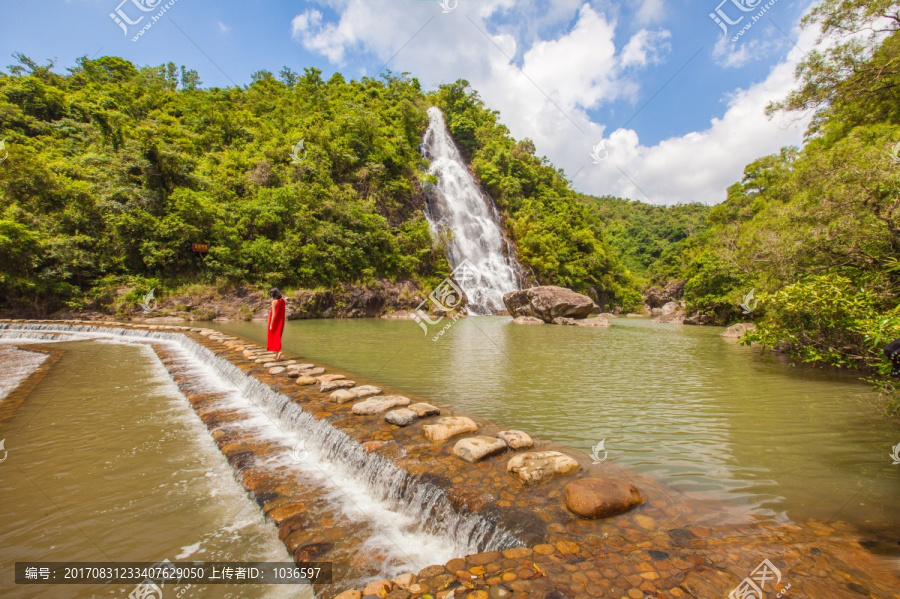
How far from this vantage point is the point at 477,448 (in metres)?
3.88

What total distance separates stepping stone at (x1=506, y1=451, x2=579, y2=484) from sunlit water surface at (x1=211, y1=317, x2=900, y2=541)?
36.3 inches

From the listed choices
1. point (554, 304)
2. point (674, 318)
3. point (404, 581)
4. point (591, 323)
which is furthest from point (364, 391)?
point (674, 318)

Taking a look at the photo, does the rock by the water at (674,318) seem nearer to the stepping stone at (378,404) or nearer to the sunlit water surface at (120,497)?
the stepping stone at (378,404)

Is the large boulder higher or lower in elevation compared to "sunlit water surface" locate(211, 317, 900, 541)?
higher

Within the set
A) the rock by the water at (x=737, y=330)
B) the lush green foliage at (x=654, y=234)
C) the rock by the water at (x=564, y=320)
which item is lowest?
the rock by the water at (x=564, y=320)

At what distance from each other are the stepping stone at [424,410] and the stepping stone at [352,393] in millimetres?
1116

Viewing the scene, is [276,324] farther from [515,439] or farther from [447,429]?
[515,439]

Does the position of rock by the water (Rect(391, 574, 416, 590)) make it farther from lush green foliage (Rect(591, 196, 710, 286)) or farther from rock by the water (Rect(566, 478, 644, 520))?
lush green foliage (Rect(591, 196, 710, 286))

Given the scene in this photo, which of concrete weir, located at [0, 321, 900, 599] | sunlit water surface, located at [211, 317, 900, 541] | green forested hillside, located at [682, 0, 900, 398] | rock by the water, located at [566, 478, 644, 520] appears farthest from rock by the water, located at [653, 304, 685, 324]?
rock by the water, located at [566, 478, 644, 520]

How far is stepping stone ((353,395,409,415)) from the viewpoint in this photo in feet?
17.6

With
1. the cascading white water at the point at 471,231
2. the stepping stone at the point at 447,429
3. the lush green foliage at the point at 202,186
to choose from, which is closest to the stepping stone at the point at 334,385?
the stepping stone at the point at 447,429

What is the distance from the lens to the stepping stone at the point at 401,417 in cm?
490

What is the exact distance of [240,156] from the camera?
30547mm

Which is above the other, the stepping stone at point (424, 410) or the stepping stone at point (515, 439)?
the stepping stone at point (515, 439)
